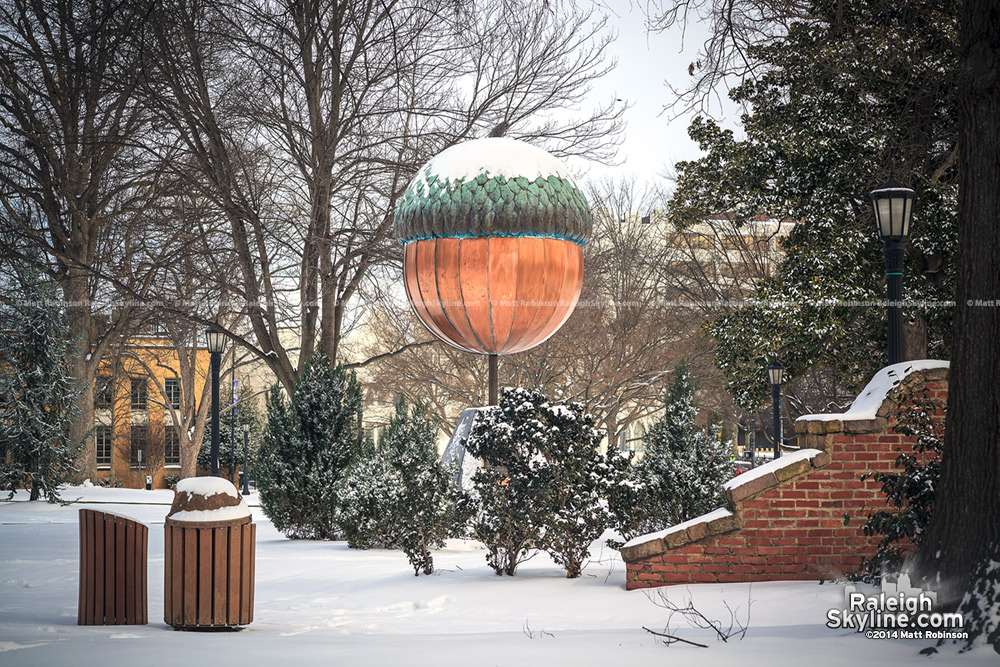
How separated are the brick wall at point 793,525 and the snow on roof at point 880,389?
7cm

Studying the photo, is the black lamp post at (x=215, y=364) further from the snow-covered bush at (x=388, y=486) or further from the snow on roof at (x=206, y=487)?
the snow on roof at (x=206, y=487)

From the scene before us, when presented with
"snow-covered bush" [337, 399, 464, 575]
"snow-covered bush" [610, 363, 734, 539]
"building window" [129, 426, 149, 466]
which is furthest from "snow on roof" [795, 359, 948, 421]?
"building window" [129, 426, 149, 466]

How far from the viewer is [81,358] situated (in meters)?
24.5

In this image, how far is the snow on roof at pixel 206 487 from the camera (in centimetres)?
691

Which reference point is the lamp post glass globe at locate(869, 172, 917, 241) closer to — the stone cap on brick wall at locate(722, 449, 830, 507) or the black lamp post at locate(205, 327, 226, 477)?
the stone cap on brick wall at locate(722, 449, 830, 507)

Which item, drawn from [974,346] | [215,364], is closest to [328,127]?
[215,364]

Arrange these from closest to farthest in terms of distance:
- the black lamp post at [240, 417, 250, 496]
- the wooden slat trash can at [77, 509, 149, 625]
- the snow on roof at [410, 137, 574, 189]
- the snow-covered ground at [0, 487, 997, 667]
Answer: the snow-covered ground at [0, 487, 997, 667] < the wooden slat trash can at [77, 509, 149, 625] < the snow on roof at [410, 137, 574, 189] < the black lamp post at [240, 417, 250, 496]

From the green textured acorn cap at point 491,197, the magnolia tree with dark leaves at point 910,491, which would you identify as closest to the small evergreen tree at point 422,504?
the green textured acorn cap at point 491,197

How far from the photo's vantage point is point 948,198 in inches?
560

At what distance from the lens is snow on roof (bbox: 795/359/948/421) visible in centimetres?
820

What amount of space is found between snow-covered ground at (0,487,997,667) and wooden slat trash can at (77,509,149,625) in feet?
0.92

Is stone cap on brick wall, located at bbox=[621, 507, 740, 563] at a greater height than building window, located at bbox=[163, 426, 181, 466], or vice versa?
stone cap on brick wall, located at bbox=[621, 507, 740, 563]

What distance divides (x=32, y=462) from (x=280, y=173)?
884cm

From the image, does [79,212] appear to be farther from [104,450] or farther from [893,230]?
[104,450]
